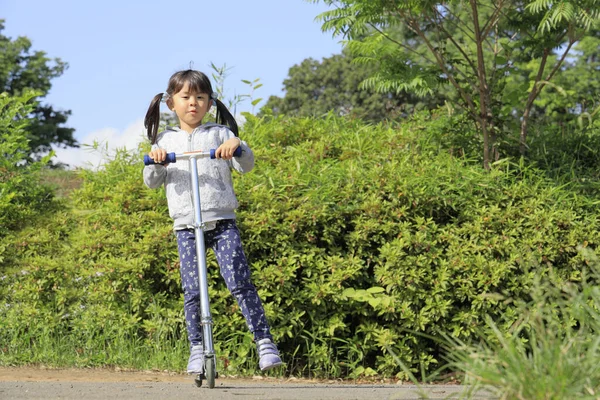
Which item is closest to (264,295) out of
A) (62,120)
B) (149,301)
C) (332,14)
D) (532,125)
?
(149,301)

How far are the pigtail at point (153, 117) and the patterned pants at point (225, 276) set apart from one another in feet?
2.45

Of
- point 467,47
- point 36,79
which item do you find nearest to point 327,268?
point 467,47

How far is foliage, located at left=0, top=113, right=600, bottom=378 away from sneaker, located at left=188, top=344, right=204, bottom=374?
37.4 inches

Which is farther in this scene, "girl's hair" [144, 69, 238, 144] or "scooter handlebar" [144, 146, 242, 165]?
"girl's hair" [144, 69, 238, 144]

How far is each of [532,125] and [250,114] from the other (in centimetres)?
316

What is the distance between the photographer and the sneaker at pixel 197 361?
4609 mm

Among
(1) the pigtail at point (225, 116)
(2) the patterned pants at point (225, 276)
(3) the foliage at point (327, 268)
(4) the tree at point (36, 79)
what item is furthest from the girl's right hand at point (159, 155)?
(4) the tree at point (36, 79)

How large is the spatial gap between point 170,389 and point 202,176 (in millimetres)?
1303

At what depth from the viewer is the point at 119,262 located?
5.97 meters

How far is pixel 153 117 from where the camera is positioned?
5.19 meters

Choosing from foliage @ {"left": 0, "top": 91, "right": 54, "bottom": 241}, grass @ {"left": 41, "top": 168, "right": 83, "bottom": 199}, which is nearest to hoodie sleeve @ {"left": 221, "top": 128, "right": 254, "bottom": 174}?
foliage @ {"left": 0, "top": 91, "right": 54, "bottom": 241}

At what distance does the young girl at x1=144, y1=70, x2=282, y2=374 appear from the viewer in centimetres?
479

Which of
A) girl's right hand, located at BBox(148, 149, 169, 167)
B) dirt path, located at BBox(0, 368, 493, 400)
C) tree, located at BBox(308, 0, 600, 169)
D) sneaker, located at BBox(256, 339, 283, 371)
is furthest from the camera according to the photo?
tree, located at BBox(308, 0, 600, 169)

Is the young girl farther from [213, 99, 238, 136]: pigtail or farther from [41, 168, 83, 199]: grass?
[41, 168, 83, 199]: grass
